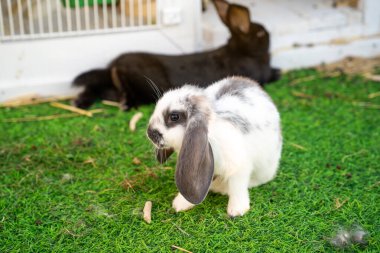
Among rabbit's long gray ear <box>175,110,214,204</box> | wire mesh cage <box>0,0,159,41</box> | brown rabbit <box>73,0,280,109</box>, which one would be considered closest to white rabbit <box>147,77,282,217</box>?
rabbit's long gray ear <box>175,110,214,204</box>

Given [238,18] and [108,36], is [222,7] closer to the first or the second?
[238,18]

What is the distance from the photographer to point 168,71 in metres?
3.76

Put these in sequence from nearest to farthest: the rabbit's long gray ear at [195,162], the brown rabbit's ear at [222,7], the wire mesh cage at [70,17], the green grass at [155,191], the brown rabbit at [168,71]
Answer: the rabbit's long gray ear at [195,162], the green grass at [155,191], the wire mesh cage at [70,17], the brown rabbit at [168,71], the brown rabbit's ear at [222,7]

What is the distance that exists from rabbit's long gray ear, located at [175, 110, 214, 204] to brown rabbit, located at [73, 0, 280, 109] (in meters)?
1.51

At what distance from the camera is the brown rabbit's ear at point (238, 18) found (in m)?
4.00

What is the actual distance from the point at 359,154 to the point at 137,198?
1294 millimetres

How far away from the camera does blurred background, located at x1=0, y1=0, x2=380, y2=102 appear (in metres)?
3.70

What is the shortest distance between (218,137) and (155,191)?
21.5 inches

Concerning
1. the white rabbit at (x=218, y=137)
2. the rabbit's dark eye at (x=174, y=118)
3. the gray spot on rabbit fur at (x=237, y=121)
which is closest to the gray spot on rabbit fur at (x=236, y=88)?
the white rabbit at (x=218, y=137)

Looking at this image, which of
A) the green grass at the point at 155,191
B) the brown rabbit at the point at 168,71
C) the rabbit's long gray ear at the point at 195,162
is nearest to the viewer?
the rabbit's long gray ear at the point at 195,162

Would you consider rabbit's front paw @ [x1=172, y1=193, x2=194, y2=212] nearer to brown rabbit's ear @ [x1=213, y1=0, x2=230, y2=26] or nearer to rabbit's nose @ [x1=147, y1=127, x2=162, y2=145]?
rabbit's nose @ [x1=147, y1=127, x2=162, y2=145]

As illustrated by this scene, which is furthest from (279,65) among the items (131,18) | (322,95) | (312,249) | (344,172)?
(312,249)

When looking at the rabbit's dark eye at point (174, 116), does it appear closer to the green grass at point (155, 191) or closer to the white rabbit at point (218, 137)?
the white rabbit at point (218, 137)

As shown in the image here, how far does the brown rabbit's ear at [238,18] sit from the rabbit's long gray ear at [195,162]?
1971 millimetres
